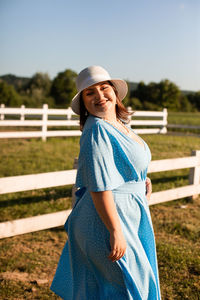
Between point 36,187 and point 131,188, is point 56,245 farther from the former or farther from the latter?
point 131,188

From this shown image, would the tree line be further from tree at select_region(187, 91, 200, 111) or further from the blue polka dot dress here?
the blue polka dot dress

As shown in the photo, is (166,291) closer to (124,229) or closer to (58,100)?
(124,229)

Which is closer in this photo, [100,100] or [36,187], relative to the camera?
[100,100]

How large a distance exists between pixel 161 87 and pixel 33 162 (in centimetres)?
7509

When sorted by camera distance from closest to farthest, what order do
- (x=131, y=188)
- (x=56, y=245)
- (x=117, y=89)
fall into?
(x=131, y=188), (x=117, y=89), (x=56, y=245)

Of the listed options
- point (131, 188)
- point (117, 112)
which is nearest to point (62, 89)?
point (117, 112)

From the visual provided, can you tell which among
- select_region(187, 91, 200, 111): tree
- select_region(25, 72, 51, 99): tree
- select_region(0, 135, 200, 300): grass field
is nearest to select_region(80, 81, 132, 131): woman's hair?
select_region(0, 135, 200, 300): grass field

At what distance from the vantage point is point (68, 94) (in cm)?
6700

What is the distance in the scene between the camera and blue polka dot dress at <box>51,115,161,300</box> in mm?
1665

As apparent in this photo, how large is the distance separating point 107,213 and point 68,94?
218 ft

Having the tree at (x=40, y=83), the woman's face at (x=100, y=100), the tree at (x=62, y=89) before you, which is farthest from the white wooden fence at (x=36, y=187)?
the tree at (x=40, y=83)

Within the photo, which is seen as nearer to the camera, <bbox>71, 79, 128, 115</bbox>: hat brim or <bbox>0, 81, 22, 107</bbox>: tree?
<bbox>71, 79, 128, 115</bbox>: hat brim

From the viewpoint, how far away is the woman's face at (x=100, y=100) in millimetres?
1871

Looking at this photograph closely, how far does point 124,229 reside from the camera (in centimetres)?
177
